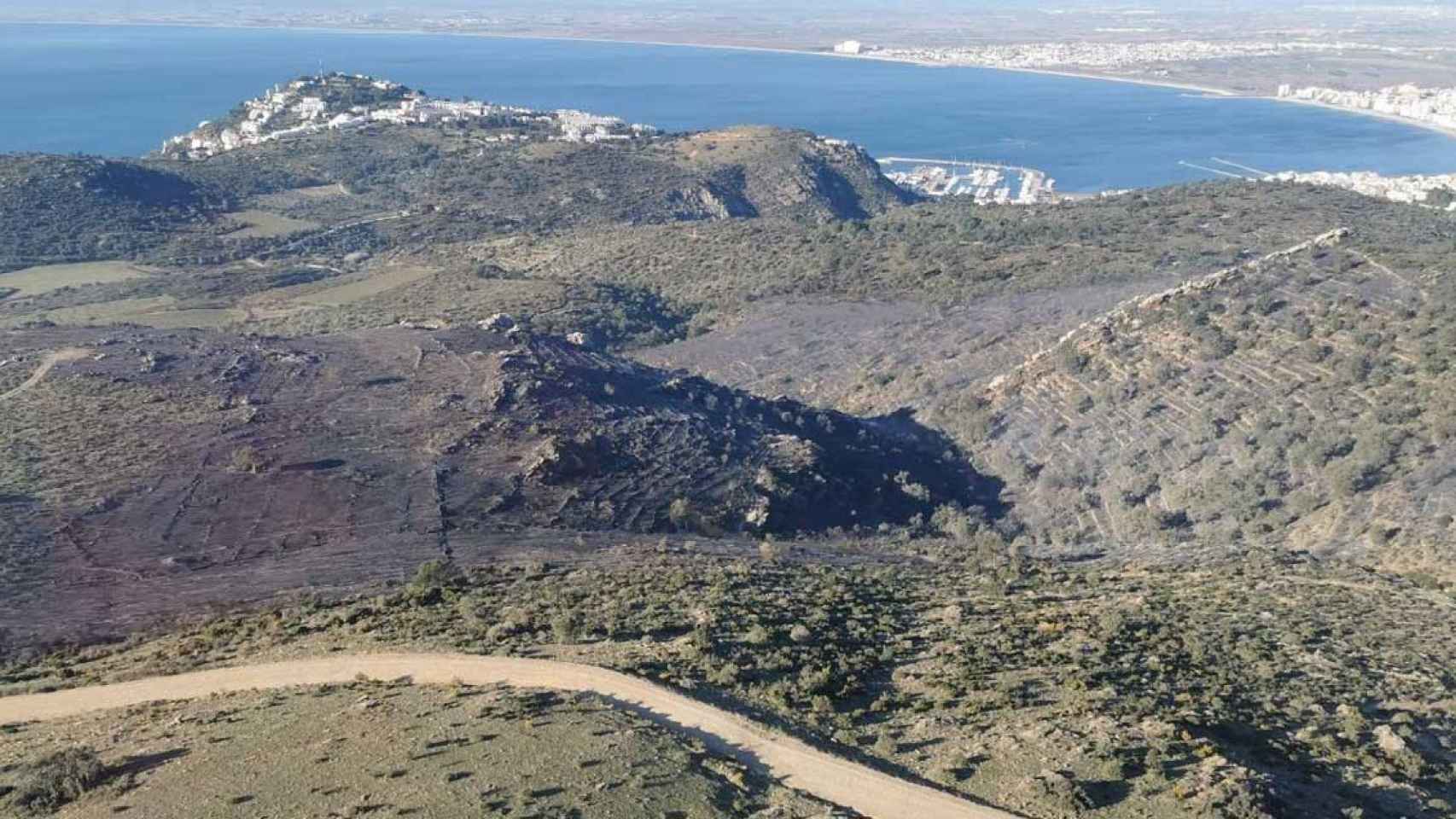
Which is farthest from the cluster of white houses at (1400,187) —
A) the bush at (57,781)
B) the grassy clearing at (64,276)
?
the bush at (57,781)

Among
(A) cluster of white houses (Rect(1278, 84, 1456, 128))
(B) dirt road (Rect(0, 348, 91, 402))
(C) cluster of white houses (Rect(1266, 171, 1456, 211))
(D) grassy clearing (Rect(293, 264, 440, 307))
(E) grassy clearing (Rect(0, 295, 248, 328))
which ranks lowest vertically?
(E) grassy clearing (Rect(0, 295, 248, 328))

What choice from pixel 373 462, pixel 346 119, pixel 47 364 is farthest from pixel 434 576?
pixel 346 119

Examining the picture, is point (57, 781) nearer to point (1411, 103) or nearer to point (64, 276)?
point (64, 276)

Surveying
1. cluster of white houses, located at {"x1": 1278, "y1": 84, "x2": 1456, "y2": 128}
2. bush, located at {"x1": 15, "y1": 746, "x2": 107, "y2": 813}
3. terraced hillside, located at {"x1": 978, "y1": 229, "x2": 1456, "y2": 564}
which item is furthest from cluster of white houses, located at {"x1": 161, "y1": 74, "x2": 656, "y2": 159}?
cluster of white houses, located at {"x1": 1278, "y1": 84, "x2": 1456, "y2": 128}

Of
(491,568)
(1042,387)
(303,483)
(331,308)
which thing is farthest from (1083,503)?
(331,308)

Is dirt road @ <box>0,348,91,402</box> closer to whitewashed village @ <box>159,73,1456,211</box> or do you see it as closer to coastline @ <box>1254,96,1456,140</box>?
whitewashed village @ <box>159,73,1456,211</box>
